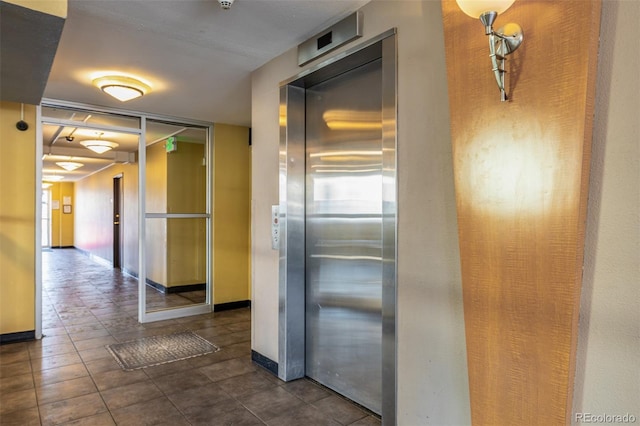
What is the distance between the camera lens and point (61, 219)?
565 inches

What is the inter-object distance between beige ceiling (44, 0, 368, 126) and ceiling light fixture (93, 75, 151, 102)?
115 mm

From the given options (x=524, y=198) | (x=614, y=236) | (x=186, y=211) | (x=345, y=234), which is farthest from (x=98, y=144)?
(x=614, y=236)

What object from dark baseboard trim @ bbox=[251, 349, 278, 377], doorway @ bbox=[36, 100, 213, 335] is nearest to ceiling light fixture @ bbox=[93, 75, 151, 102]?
doorway @ bbox=[36, 100, 213, 335]

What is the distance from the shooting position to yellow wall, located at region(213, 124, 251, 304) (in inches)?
216

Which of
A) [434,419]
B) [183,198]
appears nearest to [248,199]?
[183,198]

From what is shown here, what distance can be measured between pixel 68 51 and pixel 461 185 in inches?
121

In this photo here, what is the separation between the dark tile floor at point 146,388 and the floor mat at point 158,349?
0.10m

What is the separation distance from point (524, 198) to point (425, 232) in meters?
0.60

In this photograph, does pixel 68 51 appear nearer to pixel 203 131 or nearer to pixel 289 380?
pixel 203 131

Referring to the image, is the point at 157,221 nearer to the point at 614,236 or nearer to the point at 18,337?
the point at 18,337

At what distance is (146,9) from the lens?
2385 millimetres

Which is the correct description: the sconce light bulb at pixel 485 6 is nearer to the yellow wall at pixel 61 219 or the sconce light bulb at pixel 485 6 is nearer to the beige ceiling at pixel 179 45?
the beige ceiling at pixel 179 45

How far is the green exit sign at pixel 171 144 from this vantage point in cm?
557

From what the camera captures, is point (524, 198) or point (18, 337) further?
point (18, 337)
